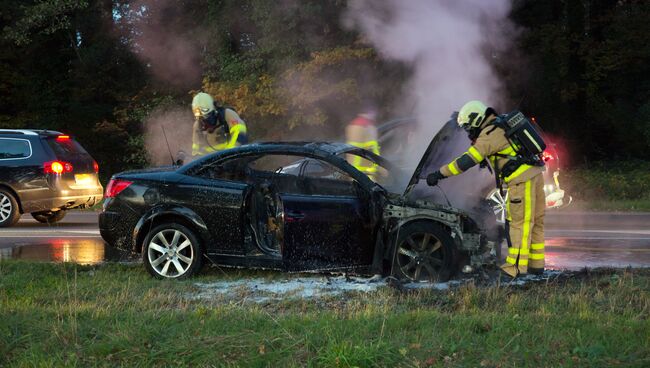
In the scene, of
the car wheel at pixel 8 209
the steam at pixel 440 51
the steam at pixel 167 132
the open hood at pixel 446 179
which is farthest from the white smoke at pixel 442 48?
the steam at pixel 167 132

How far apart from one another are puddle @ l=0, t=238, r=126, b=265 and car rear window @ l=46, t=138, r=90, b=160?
2499 millimetres

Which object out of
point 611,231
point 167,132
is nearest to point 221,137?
point 611,231

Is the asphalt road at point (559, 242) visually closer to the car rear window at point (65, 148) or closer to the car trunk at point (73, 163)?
the car trunk at point (73, 163)

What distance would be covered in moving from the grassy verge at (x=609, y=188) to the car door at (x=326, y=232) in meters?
10.5

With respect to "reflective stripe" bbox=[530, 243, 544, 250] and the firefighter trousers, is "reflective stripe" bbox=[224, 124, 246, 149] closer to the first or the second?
the firefighter trousers

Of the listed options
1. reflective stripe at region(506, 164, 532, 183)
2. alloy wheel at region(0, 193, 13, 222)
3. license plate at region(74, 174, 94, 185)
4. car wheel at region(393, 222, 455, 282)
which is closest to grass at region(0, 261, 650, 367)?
car wheel at region(393, 222, 455, 282)

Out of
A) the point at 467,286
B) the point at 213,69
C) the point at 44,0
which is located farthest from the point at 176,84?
the point at 467,286

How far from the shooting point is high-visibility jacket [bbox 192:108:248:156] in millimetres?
9797

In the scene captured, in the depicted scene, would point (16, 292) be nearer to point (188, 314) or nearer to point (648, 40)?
point (188, 314)

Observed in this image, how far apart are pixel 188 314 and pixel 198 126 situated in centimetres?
493

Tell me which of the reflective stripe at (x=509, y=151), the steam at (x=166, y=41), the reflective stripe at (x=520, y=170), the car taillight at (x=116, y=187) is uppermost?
the steam at (x=166, y=41)

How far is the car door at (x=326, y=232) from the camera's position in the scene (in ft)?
23.3

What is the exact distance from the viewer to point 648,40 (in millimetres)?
21547

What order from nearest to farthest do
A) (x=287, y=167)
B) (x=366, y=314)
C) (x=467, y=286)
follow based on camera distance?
(x=366, y=314)
(x=467, y=286)
(x=287, y=167)
